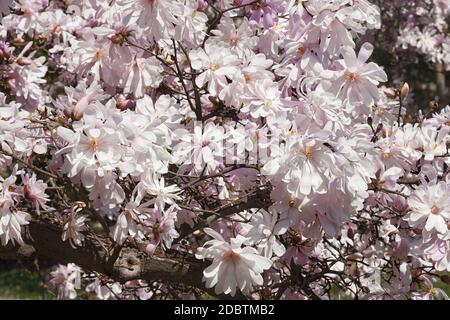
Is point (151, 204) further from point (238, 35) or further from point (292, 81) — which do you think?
point (238, 35)

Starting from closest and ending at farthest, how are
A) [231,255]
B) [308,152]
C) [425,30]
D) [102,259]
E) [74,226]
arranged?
1. [308,152]
2. [231,255]
3. [74,226]
4. [102,259]
5. [425,30]

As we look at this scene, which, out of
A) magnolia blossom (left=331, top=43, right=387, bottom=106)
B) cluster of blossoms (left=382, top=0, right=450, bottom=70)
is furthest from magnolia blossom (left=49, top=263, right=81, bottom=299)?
cluster of blossoms (left=382, top=0, right=450, bottom=70)

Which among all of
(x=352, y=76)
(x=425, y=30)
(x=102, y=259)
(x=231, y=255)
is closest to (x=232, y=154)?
(x=231, y=255)

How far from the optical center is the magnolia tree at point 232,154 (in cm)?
189

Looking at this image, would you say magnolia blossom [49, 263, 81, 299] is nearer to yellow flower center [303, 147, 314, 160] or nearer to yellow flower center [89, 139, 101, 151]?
yellow flower center [89, 139, 101, 151]

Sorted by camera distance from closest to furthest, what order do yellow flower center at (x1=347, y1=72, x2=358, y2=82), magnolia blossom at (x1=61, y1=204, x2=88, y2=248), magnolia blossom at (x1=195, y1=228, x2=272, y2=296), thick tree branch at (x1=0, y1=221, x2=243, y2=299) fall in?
1. magnolia blossom at (x1=195, y1=228, x2=272, y2=296)
2. yellow flower center at (x1=347, y1=72, x2=358, y2=82)
3. magnolia blossom at (x1=61, y1=204, x2=88, y2=248)
4. thick tree branch at (x1=0, y1=221, x2=243, y2=299)

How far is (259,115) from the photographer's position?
2.12 m

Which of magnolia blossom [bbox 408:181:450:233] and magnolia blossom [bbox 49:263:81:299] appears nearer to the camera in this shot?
magnolia blossom [bbox 408:181:450:233]

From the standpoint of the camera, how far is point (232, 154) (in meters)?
2.11

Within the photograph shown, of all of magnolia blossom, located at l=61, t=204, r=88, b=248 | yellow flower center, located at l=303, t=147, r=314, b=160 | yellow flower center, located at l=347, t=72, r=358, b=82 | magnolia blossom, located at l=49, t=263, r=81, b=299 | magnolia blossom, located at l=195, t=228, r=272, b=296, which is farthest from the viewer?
magnolia blossom, located at l=49, t=263, r=81, b=299

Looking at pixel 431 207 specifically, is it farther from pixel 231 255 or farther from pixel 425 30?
pixel 425 30

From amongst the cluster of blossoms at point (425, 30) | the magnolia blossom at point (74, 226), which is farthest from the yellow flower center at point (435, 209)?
the cluster of blossoms at point (425, 30)

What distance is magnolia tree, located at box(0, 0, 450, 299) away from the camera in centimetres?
189
